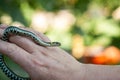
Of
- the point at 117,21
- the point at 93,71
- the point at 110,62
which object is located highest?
the point at 93,71

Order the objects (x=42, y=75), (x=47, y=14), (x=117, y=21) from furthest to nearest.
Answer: (x=117, y=21) → (x=47, y=14) → (x=42, y=75)

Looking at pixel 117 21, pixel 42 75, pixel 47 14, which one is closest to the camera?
pixel 42 75

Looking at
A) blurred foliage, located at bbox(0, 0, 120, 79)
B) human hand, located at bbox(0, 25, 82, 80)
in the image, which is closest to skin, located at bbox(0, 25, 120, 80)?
human hand, located at bbox(0, 25, 82, 80)

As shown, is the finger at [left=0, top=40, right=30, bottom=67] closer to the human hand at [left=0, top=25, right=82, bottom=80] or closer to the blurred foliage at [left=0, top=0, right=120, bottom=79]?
the human hand at [left=0, top=25, right=82, bottom=80]

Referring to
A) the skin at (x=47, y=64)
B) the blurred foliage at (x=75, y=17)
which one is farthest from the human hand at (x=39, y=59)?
the blurred foliage at (x=75, y=17)

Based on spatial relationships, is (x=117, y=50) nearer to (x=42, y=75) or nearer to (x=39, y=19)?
(x=39, y=19)

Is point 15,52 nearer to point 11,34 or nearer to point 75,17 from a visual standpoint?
point 11,34

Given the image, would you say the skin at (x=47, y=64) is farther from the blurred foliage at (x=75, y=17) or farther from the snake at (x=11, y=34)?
the blurred foliage at (x=75, y=17)

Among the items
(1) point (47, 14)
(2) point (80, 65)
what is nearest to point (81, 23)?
(1) point (47, 14)
